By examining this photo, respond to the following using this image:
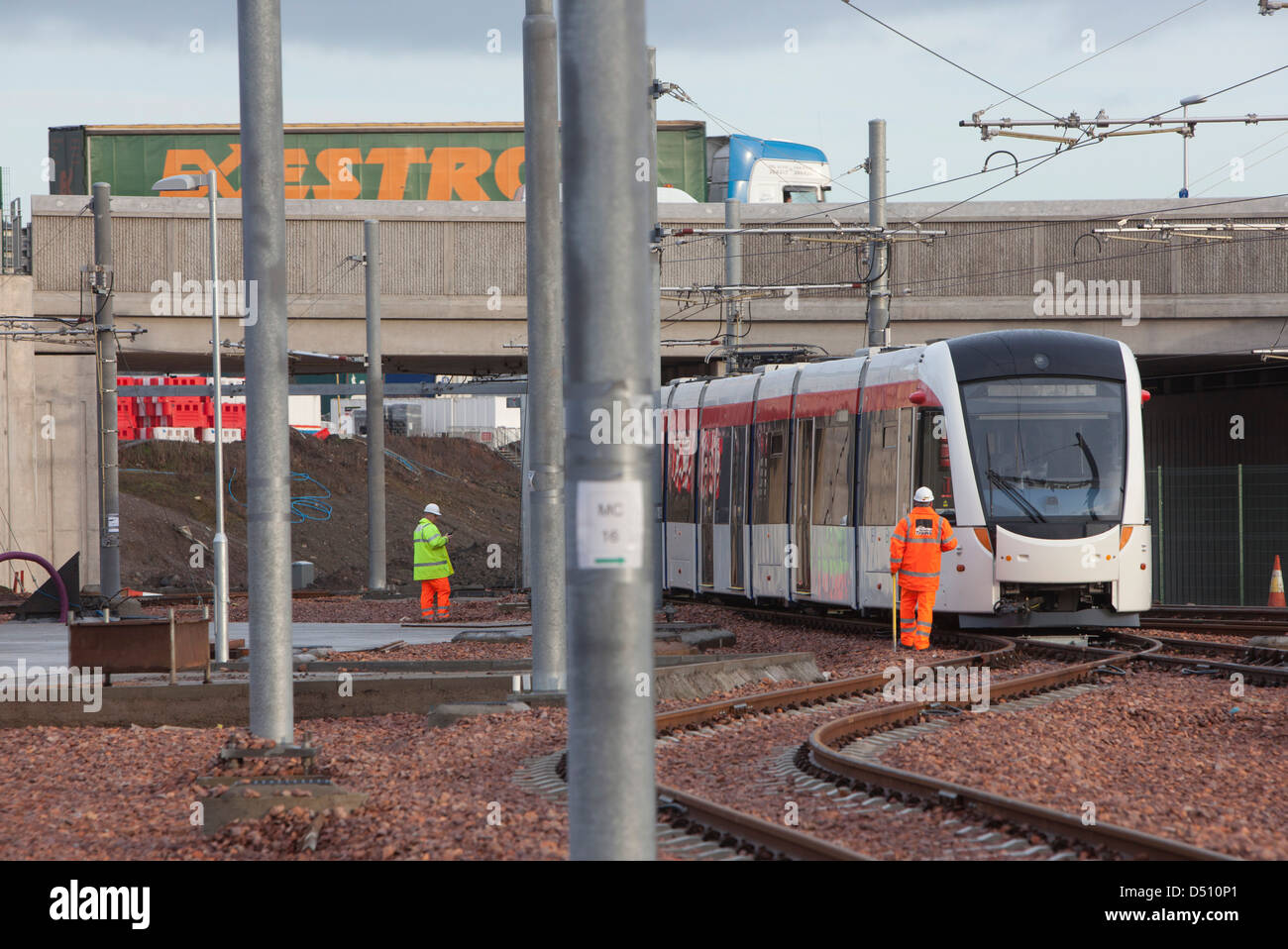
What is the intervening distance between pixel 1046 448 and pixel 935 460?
118 centimetres

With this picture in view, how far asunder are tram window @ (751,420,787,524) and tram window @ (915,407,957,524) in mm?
→ 3717

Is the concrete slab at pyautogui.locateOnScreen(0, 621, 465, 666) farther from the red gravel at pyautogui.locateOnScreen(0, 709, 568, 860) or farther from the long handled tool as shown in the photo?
the long handled tool

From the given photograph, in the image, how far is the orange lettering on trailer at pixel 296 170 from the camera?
44281 millimetres

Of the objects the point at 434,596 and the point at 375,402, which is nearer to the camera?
the point at 434,596

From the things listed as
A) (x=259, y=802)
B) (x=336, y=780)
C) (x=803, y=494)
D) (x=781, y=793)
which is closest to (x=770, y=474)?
(x=803, y=494)

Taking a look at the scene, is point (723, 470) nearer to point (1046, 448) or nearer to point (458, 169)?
point (1046, 448)

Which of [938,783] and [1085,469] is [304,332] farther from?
[938,783]

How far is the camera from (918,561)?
16859mm

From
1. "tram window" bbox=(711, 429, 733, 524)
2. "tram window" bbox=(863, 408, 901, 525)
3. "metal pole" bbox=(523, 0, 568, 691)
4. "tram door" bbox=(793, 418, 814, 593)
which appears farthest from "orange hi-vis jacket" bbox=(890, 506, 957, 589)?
"tram window" bbox=(711, 429, 733, 524)

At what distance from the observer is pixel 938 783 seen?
8750 mm

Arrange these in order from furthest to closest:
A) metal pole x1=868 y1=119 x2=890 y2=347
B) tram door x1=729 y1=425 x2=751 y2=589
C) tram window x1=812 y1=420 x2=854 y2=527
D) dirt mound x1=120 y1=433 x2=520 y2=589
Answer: dirt mound x1=120 y1=433 x2=520 y2=589 < metal pole x1=868 y1=119 x2=890 y2=347 < tram door x1=729 y1=425 x2=751 y2=589 < tram window x1=812 y1=420 x2=854 y2=527

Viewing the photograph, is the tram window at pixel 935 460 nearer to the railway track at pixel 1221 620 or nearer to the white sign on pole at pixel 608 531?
the railway track at pixel 1221 620

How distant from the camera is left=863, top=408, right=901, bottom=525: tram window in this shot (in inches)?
733
